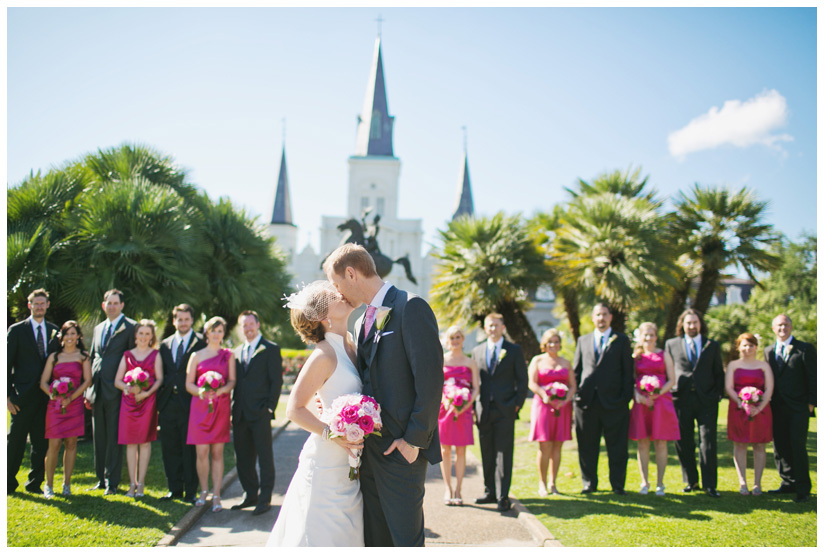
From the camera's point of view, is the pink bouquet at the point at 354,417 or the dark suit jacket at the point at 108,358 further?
the dark suit jacket at the point at 108,358

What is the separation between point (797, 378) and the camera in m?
7.33

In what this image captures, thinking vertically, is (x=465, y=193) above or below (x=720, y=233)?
above

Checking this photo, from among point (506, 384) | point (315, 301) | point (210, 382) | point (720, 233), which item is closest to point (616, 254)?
point (720, 233)

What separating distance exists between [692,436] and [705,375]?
0.83 metres

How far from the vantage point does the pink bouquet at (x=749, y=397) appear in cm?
718

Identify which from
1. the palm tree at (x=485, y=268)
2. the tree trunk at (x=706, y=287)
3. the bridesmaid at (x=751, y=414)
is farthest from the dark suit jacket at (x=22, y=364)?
the tree trunk at (x=706, y=287)

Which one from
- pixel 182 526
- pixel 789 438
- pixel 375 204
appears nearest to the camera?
pixel 182 526

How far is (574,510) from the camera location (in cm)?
651

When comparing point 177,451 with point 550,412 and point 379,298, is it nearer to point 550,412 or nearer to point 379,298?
point 550,412

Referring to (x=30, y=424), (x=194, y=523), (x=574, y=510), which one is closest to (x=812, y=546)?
(x=574, y=510)

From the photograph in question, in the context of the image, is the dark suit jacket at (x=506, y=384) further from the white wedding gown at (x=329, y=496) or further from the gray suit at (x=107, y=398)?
the gray suit at (x=107, y=398)

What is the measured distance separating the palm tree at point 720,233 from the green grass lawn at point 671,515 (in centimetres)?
408

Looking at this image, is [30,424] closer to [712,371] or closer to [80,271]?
[80,271]

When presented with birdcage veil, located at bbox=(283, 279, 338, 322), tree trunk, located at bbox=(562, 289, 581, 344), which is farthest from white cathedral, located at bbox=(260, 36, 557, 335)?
birdcage veil, located at bbox=(283, 279, 338, 322)
